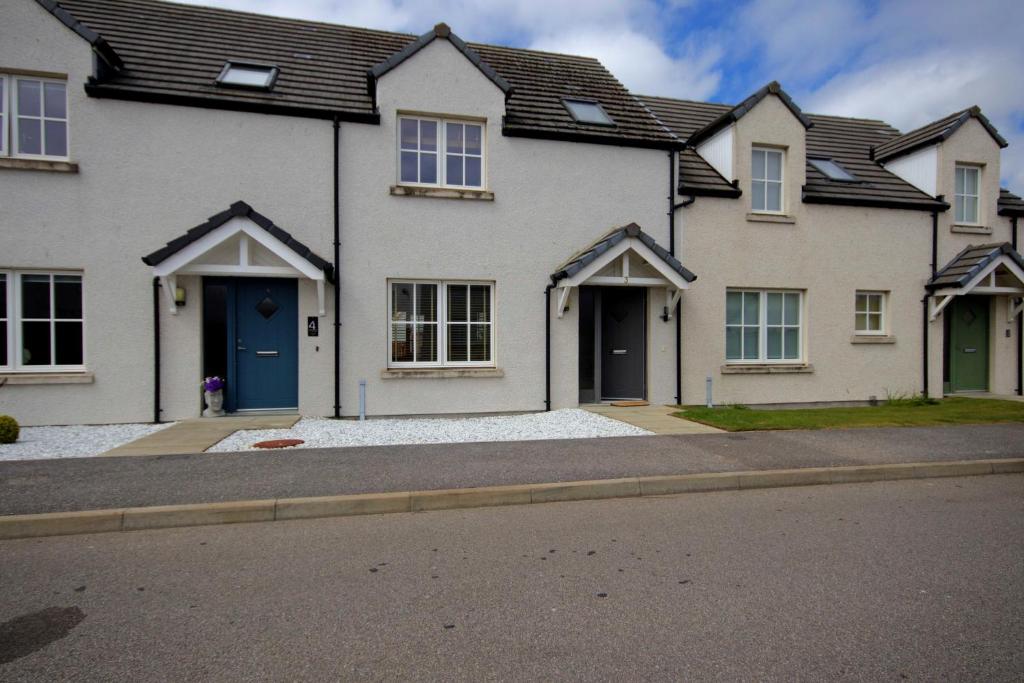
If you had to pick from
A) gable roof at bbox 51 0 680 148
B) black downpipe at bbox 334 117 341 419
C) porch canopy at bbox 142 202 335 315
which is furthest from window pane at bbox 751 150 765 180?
porch canopy at bbox 142 202 335 315

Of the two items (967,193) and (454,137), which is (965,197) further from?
(454,137)

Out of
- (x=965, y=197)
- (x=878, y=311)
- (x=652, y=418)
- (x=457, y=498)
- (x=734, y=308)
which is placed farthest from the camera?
(x=965, y=197)

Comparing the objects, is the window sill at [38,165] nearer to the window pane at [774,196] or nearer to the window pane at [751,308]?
the window pane at [751,308]

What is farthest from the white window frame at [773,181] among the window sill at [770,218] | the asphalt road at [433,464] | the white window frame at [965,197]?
the asphalt road at [433,464]

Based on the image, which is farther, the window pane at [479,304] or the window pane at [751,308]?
the window pane at [751,308]

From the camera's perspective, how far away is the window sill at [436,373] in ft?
34.6

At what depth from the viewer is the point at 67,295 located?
31.6 ft

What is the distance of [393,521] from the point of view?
5.29m

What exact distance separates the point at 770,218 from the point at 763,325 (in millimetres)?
2356

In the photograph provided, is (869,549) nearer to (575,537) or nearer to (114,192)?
(575,537)

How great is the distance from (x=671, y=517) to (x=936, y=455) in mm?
4674

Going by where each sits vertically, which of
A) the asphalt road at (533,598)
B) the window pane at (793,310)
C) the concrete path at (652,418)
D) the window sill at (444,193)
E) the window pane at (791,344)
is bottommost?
the asphalt road at (533,598)

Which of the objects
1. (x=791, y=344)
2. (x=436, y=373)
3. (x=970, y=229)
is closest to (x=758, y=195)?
(x=791, y=344)

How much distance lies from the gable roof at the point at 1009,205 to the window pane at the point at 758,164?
6.64m
